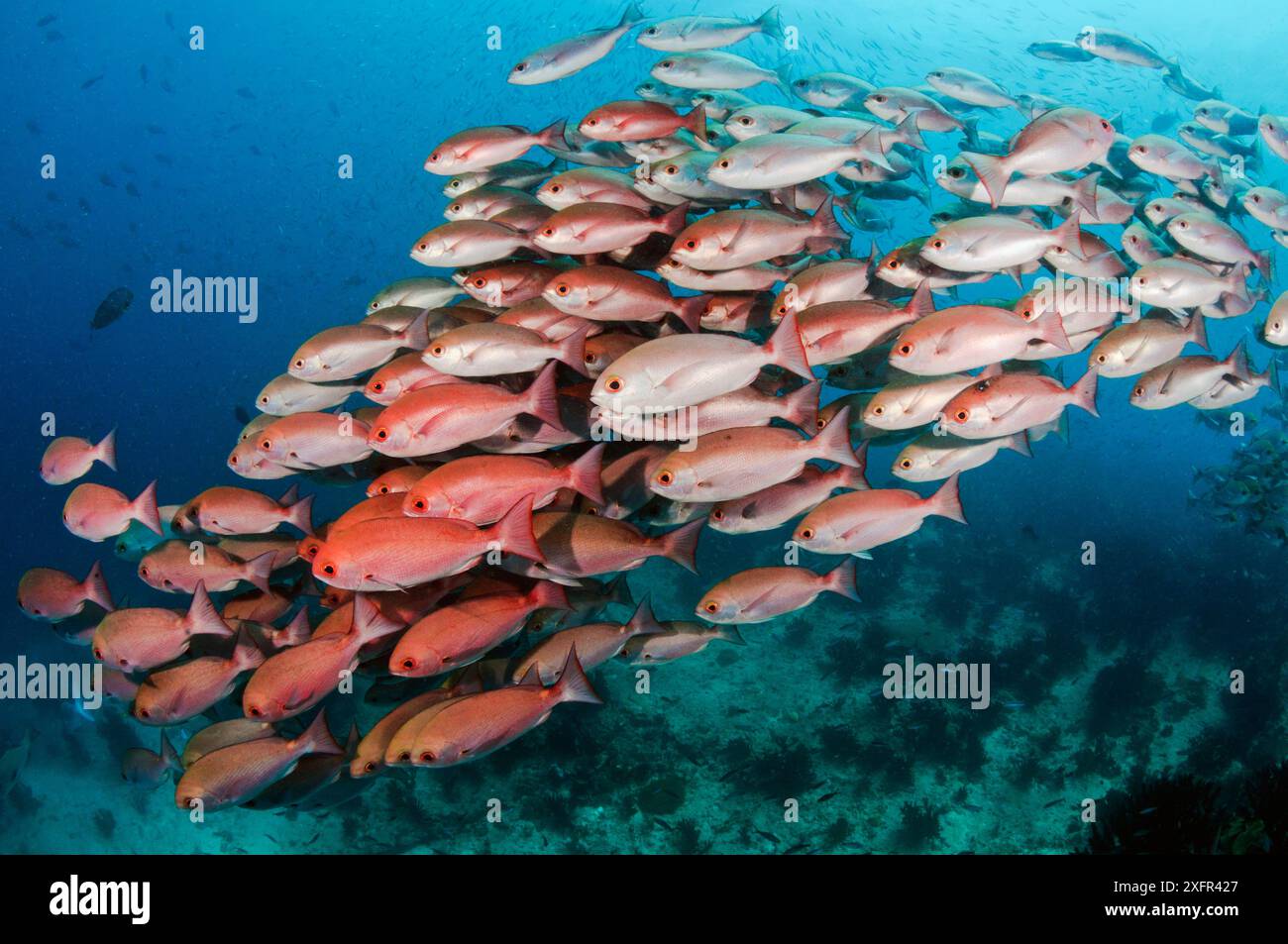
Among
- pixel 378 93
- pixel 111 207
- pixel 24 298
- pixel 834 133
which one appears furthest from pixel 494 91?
pixel 24 298

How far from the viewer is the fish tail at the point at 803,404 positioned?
143 inches

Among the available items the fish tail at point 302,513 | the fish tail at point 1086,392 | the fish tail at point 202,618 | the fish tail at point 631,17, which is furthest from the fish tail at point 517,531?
the fish tail at point 631,17

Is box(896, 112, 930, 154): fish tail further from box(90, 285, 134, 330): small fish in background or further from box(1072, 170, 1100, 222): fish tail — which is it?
box(90, 285, 134, 330): small fish in background

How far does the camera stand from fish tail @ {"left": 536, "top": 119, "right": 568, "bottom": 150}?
4.65 meters

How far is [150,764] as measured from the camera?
4.96 metres

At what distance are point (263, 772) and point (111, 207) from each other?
103568 mm

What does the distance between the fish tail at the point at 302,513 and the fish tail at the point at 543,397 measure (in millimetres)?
1583

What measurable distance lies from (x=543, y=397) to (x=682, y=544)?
3.64ft

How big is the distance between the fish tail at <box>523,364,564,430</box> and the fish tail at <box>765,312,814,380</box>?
103 cm

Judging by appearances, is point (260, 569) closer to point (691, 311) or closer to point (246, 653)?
point (246, 653)

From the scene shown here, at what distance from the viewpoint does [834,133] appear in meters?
4.40

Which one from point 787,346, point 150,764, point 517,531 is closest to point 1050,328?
point 787,346

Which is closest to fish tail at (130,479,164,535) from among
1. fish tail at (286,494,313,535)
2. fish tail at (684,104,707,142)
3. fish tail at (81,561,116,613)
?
fish tail at (81,561,116,613)

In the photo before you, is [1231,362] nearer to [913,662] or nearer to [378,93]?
[913,662]
